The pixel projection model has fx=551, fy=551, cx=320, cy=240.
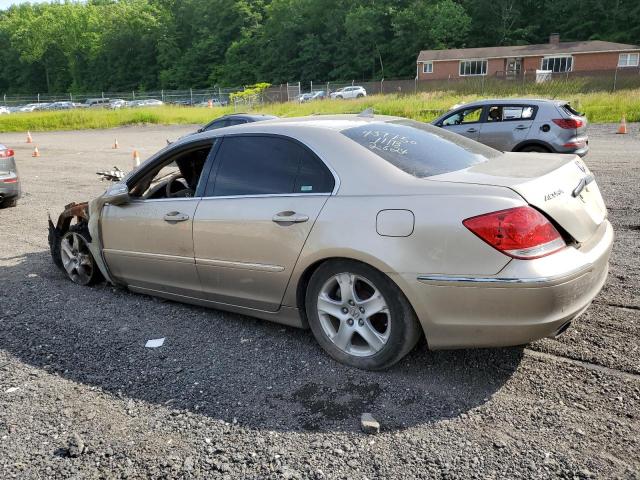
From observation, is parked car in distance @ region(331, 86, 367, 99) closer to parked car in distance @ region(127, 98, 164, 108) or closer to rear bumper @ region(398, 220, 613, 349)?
parked car in distance @ region(127, 98, 164, 108)

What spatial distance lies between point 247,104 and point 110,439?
41756 mm

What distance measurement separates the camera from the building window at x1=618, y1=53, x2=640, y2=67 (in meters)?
55.6

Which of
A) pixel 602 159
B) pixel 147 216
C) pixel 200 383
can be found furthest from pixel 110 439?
pixel 602 159

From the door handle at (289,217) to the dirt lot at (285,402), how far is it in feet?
3.09

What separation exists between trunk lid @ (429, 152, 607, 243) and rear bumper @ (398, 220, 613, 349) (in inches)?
8.0

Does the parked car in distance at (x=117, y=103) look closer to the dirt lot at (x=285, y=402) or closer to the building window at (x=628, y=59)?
the building window at (x=628, y=59)

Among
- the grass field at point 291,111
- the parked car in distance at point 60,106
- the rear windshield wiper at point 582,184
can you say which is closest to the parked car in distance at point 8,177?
the rear windshield wiper at point 582,184

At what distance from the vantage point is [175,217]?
425 centimetres

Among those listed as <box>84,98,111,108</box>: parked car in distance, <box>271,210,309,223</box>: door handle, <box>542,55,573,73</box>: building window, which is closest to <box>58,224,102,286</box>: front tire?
<box>271,210,309,223</box>: door handle

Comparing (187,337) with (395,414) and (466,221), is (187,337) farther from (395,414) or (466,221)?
(466,221)

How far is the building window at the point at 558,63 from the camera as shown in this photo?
57625 mm

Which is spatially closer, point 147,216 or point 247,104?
point 147,216

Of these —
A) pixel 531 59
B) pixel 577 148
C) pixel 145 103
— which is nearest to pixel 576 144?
pixel 577 148

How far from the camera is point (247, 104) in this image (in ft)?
140
